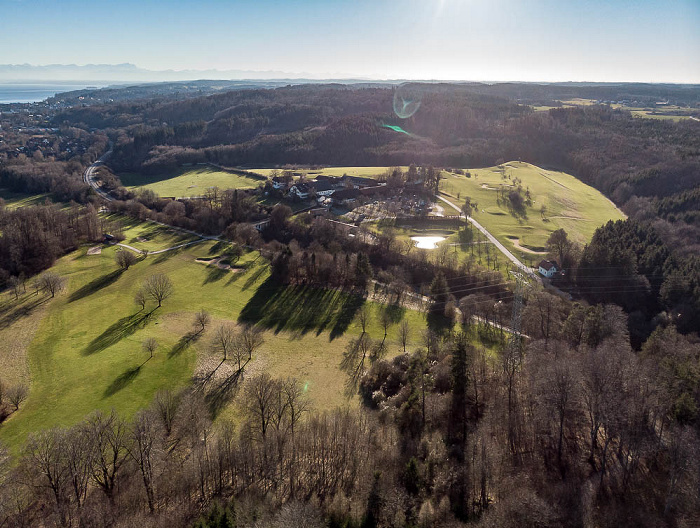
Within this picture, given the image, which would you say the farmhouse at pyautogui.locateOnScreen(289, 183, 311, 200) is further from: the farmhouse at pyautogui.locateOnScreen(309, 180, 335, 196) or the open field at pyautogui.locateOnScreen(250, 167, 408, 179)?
the open field at pyautogui.locateOnScreen(250, 167, 408, 179)

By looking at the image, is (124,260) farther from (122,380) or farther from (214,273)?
(122,380)

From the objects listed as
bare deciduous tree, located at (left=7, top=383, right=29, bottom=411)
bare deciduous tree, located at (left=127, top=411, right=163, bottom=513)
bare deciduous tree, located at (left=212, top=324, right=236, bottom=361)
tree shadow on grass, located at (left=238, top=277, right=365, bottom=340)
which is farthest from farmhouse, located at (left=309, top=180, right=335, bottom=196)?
bare deciduous tree, located at (left=127, top=411, right=163, bottom=513)

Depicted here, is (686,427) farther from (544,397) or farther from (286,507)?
(286,507)

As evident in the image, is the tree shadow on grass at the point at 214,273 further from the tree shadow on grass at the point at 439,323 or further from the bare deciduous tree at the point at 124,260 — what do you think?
the tree shadow on grass at the point at 439,323

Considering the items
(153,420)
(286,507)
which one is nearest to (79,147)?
(153,420)

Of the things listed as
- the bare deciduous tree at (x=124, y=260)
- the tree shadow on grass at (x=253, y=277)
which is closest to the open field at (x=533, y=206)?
the tree shadow on grass at (x=253, y=277)

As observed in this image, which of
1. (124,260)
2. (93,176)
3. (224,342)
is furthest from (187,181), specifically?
(224,342)
